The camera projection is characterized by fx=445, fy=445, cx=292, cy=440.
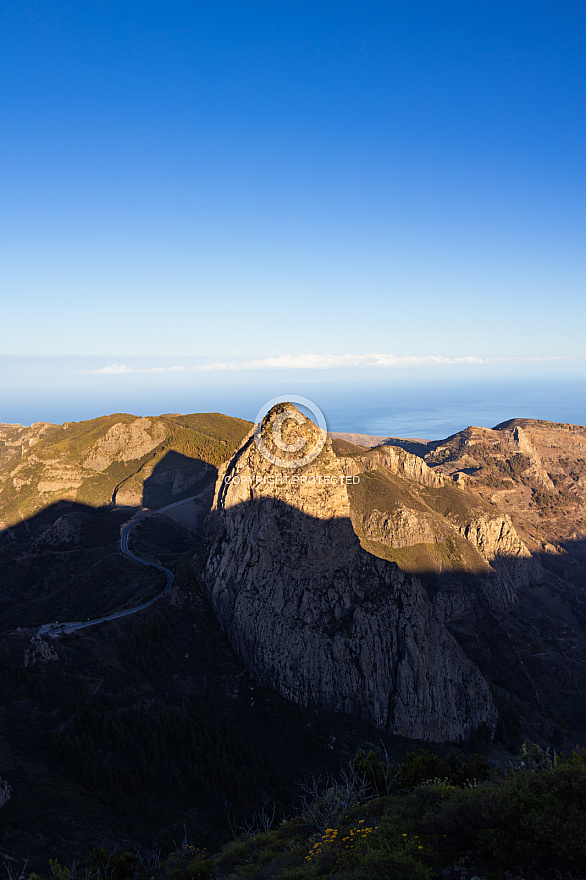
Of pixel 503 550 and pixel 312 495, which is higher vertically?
pixel 312 495

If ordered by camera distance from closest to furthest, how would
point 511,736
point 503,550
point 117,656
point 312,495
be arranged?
point 117,656
point 312,495
point 511,736
point 503,550

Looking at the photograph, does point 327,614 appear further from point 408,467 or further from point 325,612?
point 408,467

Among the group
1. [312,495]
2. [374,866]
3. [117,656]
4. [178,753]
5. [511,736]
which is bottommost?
[511,736]

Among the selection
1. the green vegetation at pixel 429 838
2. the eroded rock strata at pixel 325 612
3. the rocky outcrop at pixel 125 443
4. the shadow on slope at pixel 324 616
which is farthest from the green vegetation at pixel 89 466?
A: the green vegetation at pixel 429 838

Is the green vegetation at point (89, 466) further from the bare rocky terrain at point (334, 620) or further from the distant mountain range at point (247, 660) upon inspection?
the bare rocky terrain at point (334, 620)

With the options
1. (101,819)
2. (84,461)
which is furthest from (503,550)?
(84,461)

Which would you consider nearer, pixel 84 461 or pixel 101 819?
pixel 101 819

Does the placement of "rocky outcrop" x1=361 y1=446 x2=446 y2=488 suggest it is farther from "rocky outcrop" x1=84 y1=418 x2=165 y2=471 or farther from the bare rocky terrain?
"rocky outcrop" x1=84 y1=418 x2=165 y2=471

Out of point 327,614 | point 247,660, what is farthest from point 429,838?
point 247,660

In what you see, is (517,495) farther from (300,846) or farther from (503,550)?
(300,846)
